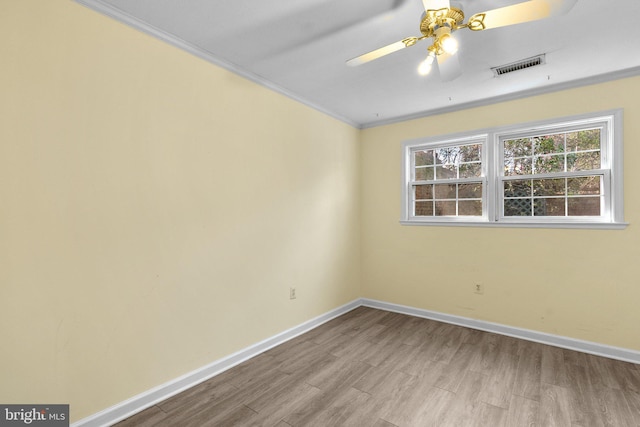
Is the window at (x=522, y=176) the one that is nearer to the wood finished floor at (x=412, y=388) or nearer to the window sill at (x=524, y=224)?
the window sill at (x=524, y=224)

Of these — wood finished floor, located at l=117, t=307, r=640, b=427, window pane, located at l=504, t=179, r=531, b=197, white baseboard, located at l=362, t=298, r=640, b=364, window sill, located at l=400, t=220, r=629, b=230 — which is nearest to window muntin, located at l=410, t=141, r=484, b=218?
window sill, located at l=400, t=220, r=629, b=230

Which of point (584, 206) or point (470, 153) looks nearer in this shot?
point (584, 206)

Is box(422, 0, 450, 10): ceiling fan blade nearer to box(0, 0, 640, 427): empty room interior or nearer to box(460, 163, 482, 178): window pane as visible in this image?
box(0, 0, 640, 427): empty room interior

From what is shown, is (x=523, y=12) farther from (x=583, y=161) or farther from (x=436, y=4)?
(x=583, y=161)

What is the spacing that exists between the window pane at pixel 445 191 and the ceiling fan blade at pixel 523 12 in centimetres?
238

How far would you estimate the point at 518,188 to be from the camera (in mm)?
3186

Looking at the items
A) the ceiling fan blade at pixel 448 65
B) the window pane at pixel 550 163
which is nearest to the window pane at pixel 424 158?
the window pane at pixel 550 163

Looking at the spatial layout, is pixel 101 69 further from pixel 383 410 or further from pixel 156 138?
pixel 383 410

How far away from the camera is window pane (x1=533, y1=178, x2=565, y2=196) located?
297 centimetres

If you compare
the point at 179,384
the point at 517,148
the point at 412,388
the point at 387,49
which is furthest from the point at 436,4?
the point at 179,384

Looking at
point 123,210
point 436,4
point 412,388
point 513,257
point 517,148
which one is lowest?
point 412,388

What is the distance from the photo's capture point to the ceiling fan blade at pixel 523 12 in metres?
1.26

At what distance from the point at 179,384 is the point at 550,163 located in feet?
12.9

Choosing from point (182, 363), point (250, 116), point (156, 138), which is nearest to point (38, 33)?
point (156, 138)
